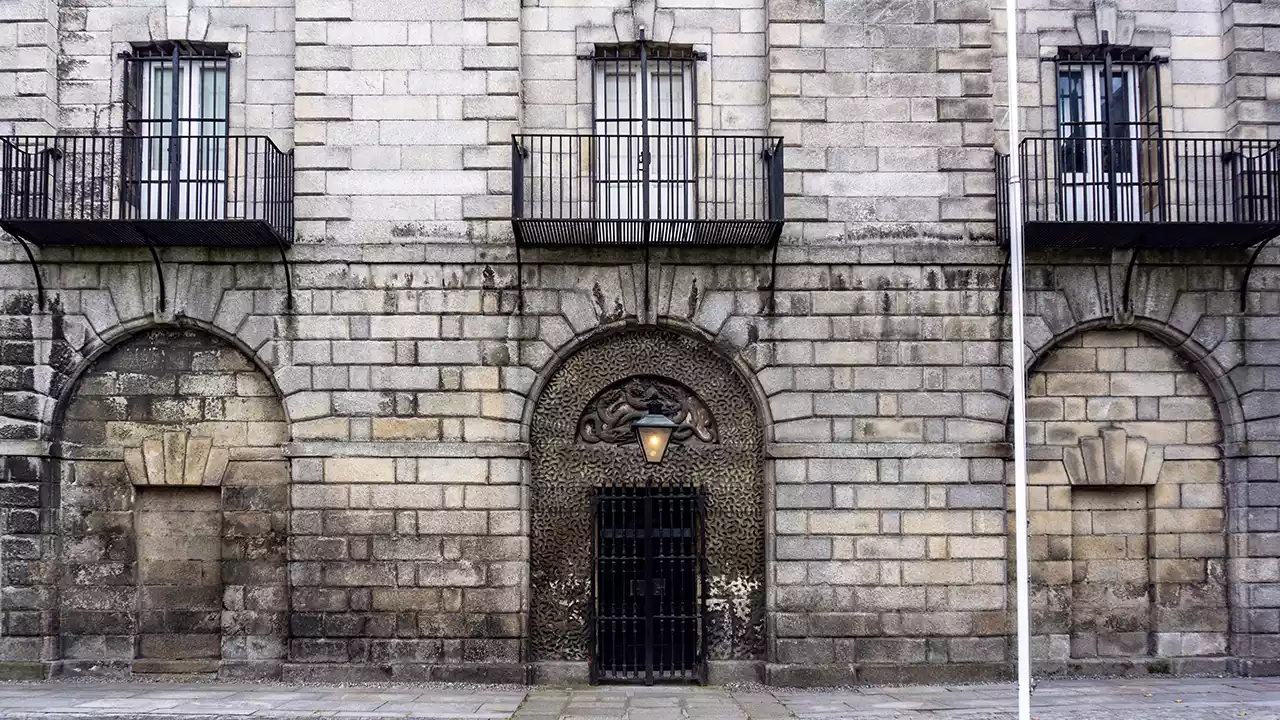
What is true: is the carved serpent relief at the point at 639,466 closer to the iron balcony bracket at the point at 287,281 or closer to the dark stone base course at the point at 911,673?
the dark stone base course at the point at 911,673

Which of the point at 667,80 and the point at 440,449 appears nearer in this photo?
the point at 440,449

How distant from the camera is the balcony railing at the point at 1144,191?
12.0 metres

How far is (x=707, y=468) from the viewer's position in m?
12.6

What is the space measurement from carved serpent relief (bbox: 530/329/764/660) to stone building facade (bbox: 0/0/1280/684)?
4 centimetres

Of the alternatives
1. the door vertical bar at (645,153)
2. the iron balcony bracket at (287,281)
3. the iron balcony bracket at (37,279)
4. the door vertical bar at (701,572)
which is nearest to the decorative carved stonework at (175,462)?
the iron balcony bracket at (287,281)

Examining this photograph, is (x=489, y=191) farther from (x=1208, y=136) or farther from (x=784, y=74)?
(x=1208, y=136)

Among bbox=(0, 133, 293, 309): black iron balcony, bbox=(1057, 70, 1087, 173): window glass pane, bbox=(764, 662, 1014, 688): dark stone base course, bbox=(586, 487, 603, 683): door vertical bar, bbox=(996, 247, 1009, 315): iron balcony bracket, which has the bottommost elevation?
bbox=(764, 662, 1014, 688): dark stone base course

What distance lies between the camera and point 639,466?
1254cm

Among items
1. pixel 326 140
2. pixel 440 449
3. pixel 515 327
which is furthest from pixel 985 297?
pixel 326 140

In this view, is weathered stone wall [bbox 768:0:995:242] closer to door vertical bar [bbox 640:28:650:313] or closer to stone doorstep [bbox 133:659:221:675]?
door vertical bar [bbox 640:28:650:313]

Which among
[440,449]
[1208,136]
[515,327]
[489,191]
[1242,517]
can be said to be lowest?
[1242,517]

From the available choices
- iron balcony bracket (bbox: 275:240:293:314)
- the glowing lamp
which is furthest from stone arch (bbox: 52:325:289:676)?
the glowing lamp

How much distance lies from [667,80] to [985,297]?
4660 mm

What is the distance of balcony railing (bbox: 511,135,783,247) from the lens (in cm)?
1214
